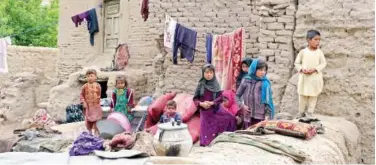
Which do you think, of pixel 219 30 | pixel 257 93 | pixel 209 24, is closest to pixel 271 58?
pixel 257 93

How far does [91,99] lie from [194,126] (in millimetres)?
1613

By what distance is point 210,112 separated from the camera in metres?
6.31

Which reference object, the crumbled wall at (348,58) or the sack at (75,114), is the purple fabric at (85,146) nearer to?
the crumbled wall at (348,58)

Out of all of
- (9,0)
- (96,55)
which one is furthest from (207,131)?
(9,0)

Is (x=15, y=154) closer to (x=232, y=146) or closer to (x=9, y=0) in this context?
(x=232, y=146)

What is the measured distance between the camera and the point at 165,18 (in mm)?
9383

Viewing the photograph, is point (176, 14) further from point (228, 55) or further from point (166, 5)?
point (228, 55)

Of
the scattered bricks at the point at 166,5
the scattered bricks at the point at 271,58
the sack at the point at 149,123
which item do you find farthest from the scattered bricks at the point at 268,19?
the scattered bricks at the point at 166,5

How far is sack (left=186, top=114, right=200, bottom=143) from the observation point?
6.78m

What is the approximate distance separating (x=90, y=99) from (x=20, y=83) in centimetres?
737

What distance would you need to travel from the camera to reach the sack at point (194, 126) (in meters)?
6.78

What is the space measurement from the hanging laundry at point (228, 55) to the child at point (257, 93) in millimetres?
1888

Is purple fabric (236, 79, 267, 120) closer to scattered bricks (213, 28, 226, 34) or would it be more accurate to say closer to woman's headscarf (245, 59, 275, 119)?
woman's headscarf (245, 59, 275, 119)

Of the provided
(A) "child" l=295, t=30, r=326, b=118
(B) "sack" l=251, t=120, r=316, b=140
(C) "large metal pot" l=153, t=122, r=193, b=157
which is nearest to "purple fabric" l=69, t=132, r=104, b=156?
(C) "large metal pot" l=153, t=122, r=193, b=157
